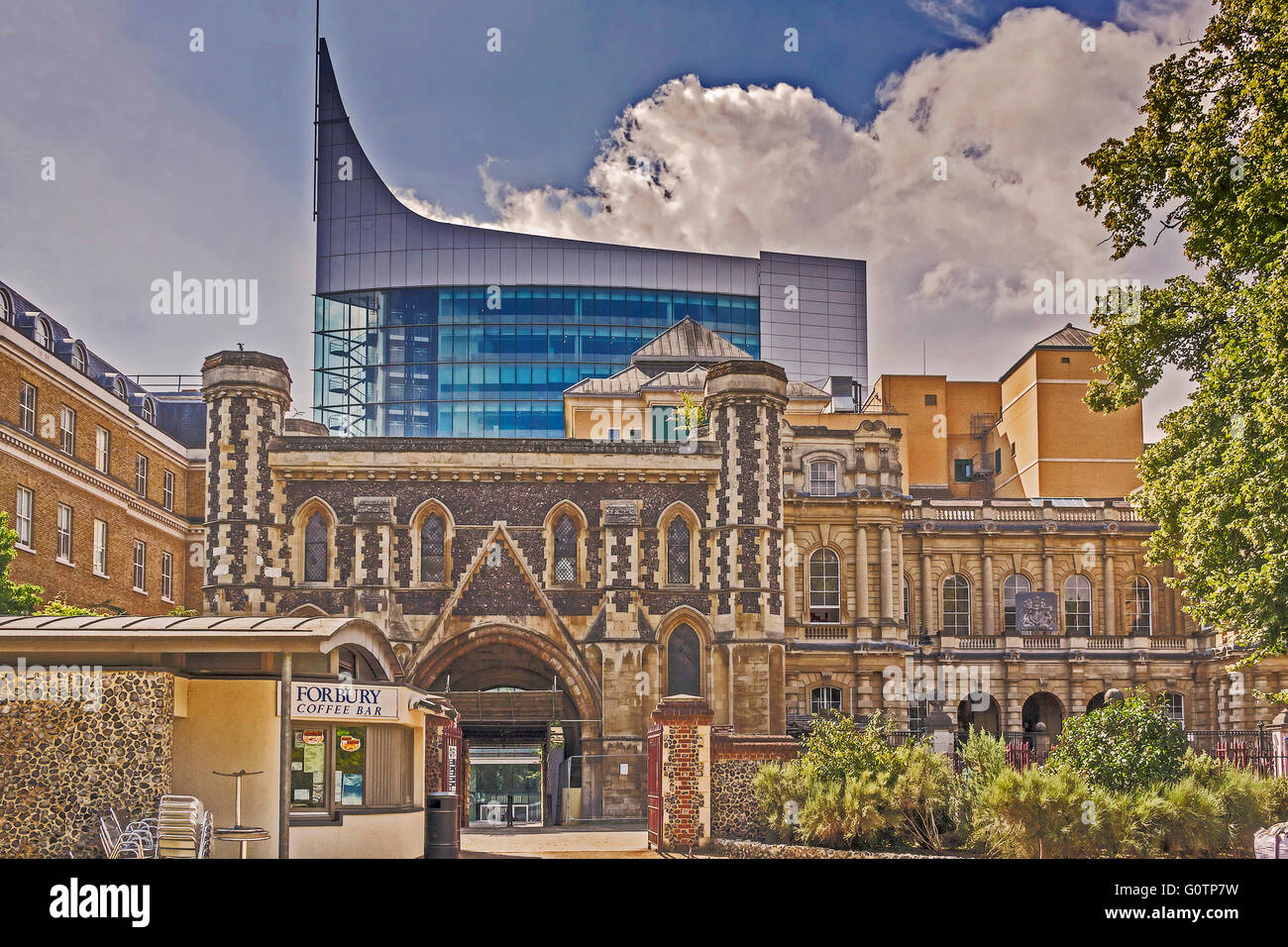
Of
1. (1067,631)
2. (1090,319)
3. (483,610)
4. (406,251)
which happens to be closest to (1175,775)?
(1090,319)

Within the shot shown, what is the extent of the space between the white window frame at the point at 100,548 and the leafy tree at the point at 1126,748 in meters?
29.3

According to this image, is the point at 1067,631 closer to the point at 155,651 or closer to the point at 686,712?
the point at 686,712

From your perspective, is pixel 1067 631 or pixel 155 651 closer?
pixel 155 651

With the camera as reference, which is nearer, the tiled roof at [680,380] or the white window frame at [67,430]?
the white window frame at [67,430]

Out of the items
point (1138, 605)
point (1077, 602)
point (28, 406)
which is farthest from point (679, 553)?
point (1138, 605)

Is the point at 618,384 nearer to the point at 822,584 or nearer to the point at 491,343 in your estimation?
the point at 822,584

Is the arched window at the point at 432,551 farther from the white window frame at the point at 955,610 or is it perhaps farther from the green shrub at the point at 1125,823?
the green shrub at the point at 1125,823

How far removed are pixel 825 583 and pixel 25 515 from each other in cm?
2513

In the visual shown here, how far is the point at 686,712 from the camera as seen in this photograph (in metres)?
24.2

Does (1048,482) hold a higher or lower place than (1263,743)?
higher

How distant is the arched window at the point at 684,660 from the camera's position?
39.9m

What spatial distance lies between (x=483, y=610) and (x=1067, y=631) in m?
22.2

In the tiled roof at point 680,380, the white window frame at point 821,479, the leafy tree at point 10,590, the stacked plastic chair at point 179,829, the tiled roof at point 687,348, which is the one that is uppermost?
the tiled roof at point 687,348

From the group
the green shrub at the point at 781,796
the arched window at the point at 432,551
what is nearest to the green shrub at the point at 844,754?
the green shrub at the point at 781,796
